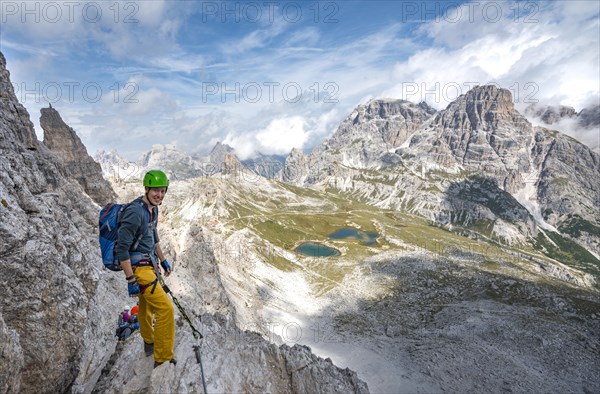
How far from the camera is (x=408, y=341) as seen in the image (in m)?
62.1

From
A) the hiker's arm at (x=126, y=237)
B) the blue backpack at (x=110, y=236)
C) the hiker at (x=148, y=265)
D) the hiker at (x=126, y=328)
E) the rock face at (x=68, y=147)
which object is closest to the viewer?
the hiker's arm at (x=126, y=237)

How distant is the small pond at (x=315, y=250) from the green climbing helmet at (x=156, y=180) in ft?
445

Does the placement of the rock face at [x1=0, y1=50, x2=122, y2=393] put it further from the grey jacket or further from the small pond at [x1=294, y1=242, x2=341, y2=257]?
the small pond at [x1=294, y1=242, x2=341, y2=257]

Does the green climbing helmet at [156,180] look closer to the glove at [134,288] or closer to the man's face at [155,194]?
the man's face at [155,194]

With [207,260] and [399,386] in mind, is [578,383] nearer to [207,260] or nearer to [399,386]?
[399,386]

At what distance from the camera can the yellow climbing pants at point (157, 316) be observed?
34.9 ft

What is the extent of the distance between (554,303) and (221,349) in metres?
93.3

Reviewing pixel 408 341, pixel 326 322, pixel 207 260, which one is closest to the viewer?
pixel 207 260

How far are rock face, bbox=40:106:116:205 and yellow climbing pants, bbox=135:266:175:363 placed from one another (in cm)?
9623

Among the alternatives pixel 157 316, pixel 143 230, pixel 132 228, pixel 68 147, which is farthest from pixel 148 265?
pixel 68 147

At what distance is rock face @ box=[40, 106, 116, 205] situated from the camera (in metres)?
96.2

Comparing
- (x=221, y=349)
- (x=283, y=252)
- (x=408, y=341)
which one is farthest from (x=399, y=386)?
(x=283, y=252)

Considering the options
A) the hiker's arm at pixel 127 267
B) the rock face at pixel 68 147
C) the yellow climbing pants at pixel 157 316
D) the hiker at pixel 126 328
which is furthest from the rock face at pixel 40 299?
the rock face at pixel 68 147

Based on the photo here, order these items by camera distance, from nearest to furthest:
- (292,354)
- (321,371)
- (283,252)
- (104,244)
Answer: (104,244), (292,354), (321,371), (283,252)
